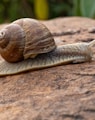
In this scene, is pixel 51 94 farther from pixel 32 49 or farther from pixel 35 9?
pixel 35 9

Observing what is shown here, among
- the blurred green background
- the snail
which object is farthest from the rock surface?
the blurred green background

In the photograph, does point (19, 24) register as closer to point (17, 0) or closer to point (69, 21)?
point (69, 21)

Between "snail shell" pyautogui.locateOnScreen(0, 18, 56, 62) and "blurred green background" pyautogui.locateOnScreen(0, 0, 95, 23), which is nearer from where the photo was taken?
"snail shell" pyautogui.locateOnScreen(0, 18, 56, 62)

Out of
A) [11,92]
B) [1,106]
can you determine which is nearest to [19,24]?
[11,92]

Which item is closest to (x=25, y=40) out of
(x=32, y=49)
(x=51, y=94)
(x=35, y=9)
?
(x=32, y=49)

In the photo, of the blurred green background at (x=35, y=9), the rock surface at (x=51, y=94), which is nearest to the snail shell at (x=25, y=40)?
the rock surface at (x=51, y=94)

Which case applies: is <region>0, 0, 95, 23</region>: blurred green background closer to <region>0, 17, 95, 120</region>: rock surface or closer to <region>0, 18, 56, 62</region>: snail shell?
<region>0, 18, 56, 62</region>: snail shell
